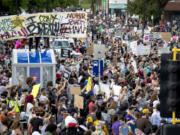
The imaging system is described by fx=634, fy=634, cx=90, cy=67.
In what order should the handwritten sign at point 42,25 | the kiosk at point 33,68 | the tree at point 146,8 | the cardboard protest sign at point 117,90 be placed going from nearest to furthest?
the cardboard protest sign at point 117,90 → the kiosk at point 33,68 → the handwritten sign at point 42,25 → the tree at point 146,8

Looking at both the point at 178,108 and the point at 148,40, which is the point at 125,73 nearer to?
the point at 148,40

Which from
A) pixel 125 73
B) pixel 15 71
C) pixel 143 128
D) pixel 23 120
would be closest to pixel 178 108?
pixel 143 128

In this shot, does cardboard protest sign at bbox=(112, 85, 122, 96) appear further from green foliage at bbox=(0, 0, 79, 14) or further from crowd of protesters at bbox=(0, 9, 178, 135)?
green foliage at bbox=(0, 0, 79, 14)

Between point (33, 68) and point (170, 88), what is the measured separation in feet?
54.1

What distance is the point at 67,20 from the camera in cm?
2697

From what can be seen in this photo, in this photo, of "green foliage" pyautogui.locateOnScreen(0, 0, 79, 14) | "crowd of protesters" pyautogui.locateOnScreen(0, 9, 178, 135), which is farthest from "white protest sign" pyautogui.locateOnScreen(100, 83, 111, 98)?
"green foliage" pyautogui.locateOnScreen(0, 0, 79, 14)

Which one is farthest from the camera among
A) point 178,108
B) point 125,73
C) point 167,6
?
point 167,6

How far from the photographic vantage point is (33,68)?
22.9 m

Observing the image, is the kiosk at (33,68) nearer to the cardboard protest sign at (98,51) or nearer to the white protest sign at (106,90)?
the cardboard protest sign at (98,51)

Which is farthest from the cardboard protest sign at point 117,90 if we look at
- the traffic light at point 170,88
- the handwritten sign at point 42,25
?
the traffic light at point 170,88

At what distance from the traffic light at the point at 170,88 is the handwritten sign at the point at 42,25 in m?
19.5

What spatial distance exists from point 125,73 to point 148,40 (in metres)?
11.5

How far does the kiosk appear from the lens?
22.7 metres

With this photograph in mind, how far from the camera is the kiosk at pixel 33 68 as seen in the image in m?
22.7
